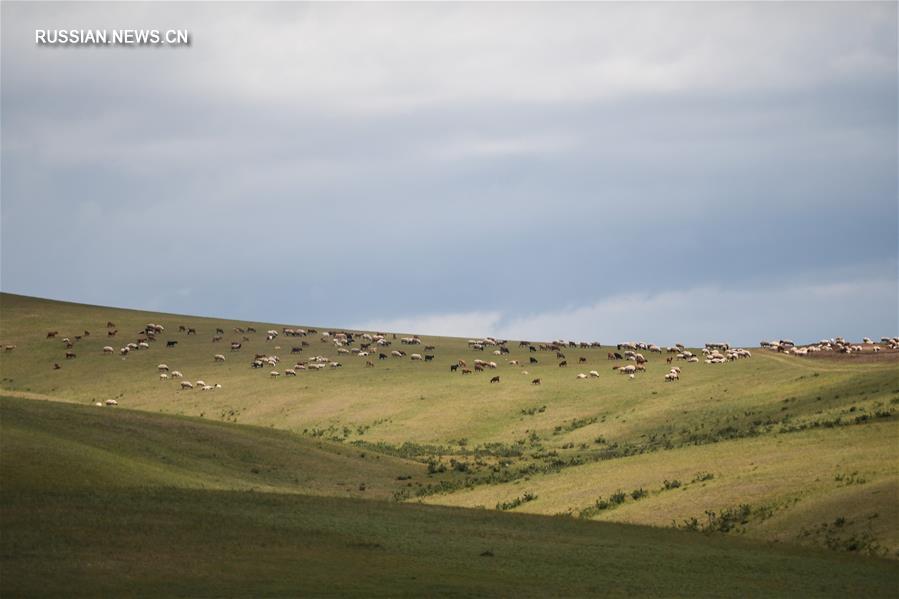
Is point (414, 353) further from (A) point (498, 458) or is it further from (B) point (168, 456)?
(B) point (168, 456)

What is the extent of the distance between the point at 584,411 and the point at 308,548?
6106 cm

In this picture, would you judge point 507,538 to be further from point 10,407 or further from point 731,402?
point 731,402

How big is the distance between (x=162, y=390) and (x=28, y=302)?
61.7 meters

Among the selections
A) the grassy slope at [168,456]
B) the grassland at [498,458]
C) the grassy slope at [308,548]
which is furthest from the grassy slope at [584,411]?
the grassy slope at [168,456]

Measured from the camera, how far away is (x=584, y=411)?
324 ft

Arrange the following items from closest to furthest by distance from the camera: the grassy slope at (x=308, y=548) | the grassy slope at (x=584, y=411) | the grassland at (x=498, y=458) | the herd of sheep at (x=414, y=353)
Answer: the grassy slope at (x=308, y=548) → the grassland at (x=498, y=458) → the grassy slope at (x=584, y=411) → the herd of sheep at (x=414, y=353)

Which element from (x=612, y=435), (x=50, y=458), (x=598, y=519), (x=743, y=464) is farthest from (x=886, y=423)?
(x=50, y=458)

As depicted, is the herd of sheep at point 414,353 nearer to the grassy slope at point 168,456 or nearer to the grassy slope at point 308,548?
the grassy slope at point 168,456

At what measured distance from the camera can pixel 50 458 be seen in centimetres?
5209

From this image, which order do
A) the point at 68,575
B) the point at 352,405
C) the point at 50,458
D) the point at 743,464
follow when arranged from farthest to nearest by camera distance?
the point at 352,405 → the point at 743,464 → the point at 50,458 → the point at 68,575

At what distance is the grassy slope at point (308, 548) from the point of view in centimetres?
3416

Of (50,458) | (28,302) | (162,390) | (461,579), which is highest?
(28,302)

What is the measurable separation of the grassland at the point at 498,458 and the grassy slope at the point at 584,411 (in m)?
0.24

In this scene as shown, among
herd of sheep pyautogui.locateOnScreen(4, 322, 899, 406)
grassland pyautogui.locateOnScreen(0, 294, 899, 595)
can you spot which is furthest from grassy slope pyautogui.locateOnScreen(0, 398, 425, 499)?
herd of sheep pyautogui.locateOnScreen(4, 322, 899, 406)
